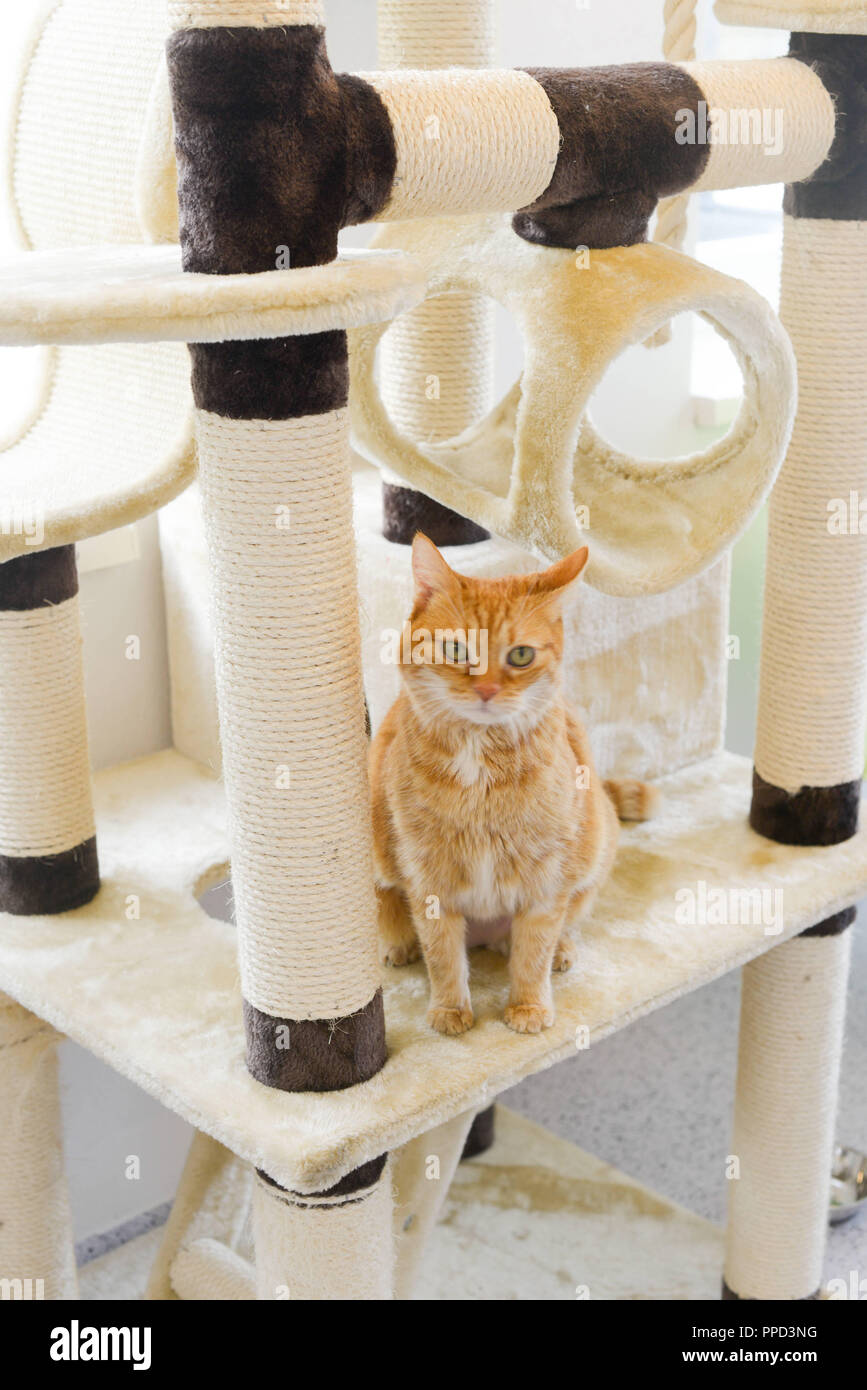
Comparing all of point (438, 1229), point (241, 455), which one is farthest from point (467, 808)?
point (438, 1229)

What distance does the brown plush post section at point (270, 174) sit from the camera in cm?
91

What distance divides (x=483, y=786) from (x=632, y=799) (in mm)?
410

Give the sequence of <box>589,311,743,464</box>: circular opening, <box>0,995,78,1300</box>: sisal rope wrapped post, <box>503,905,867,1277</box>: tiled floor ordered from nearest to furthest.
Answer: <box>0,995,78,1300</box>: sisal rope wrapped post, <box>503,905,867,1277</box>: tiled floor, <box>589,311,743,464</box>: circular opening

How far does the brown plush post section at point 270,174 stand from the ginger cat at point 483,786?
18 cm

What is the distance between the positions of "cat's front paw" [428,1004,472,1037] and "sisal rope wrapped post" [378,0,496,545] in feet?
1.71

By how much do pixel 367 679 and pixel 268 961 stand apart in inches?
17.0

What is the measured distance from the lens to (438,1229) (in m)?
1.86

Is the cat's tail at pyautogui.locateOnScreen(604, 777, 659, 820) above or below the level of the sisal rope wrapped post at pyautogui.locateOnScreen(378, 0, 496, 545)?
below

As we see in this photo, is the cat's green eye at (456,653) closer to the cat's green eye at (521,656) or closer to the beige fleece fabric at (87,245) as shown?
the cat's green eye at (521,656)

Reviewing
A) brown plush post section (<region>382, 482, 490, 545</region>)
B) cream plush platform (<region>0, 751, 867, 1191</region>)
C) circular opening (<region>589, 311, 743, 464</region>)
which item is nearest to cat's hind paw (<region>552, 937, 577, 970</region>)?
cream plush platform (<region>0, 751, 867, 1191</region>)

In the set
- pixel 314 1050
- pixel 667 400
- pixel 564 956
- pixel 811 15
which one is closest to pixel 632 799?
pixel 564 956

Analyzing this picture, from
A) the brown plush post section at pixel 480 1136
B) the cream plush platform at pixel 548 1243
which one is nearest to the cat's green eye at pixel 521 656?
the cream plush platform at pixel 548 1243

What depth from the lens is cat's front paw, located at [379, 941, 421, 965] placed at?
1.30 m

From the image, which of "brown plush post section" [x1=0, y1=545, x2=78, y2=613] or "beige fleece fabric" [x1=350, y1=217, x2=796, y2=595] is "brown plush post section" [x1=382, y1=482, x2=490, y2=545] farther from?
"brown plush post section" [x1=0, y1=545, x2=78, y2=613]
